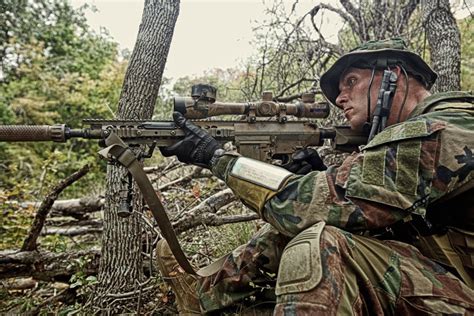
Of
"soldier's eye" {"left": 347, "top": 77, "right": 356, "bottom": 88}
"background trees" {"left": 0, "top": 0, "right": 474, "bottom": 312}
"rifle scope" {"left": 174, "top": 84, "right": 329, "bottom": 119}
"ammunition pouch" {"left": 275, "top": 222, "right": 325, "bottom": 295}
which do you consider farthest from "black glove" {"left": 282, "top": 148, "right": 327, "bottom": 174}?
"background trees" {"left": 0, "top": 0, "right": 474, "bottom": 312}

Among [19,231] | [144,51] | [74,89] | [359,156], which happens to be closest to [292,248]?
[359,156]

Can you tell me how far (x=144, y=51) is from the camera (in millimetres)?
3389

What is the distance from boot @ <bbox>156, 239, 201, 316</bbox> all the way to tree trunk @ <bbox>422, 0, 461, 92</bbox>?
3276mm

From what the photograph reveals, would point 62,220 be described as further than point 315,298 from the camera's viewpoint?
Yes

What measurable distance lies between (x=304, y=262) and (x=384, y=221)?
1.48ft

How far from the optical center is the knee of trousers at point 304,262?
1588mm

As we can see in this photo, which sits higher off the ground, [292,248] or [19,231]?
[292,248]

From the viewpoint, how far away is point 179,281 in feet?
8.55

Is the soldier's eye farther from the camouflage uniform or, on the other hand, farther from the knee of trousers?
the knee of trousers

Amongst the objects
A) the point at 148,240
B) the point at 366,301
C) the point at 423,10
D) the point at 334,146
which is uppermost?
the point at 423,10

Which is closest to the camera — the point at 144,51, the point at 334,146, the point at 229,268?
the point at 229,268

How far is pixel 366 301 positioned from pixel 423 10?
394 cm

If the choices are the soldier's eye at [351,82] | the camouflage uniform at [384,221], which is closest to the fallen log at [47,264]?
the camouflage uniform at [384,221]

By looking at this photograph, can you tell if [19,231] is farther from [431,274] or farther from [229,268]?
[431,274]
